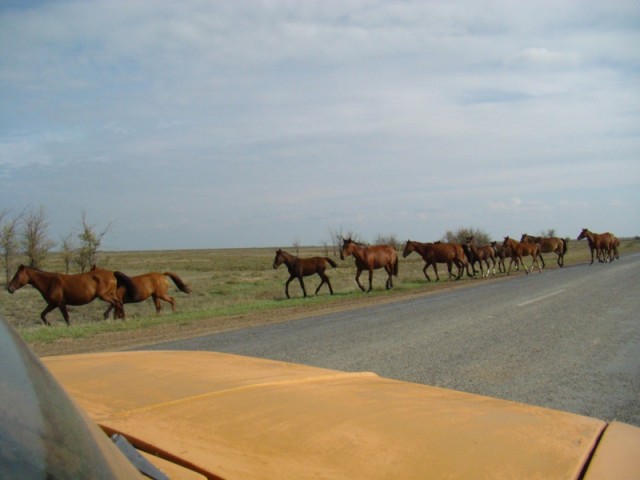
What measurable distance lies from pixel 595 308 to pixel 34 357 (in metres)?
14.0

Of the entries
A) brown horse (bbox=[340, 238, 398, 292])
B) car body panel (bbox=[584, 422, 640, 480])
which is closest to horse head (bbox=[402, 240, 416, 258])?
brown horse (bbox=[340, 238, 398, 292])

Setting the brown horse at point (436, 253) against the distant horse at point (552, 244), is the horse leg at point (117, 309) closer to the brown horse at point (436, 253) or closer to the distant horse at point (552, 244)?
the brown horse at point (436, 253)

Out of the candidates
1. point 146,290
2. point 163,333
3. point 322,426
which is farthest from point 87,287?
point 322,426

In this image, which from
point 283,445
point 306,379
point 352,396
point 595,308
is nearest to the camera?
point 283,445

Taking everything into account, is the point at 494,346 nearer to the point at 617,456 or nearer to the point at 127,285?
the point at 617,456

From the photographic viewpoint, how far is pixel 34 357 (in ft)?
4.65

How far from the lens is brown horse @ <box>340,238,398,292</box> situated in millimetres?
26656

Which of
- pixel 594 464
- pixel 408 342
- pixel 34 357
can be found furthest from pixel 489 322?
pixel 34 357

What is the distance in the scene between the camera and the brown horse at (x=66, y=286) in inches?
733

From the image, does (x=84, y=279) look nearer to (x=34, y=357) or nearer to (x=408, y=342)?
(x=408, y=342)

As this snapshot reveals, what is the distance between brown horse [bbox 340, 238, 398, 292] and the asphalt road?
11.0 metres

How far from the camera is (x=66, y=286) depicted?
1914 centimetres

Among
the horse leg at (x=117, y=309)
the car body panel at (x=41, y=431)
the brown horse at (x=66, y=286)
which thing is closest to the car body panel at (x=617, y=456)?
the car body panel at (x=41, y=431)

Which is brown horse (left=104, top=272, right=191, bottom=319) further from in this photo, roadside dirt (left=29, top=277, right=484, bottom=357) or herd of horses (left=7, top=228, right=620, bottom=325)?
roadside dirt (left=29, top=277, right=484, bottom=357)
